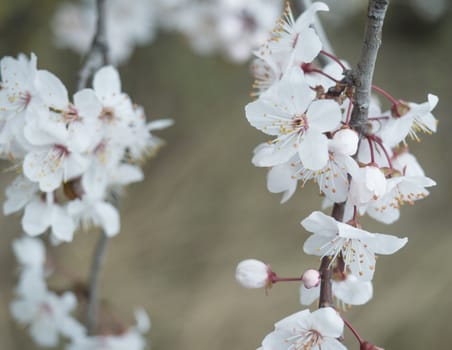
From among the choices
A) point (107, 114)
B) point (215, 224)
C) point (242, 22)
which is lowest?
point (107, 114)

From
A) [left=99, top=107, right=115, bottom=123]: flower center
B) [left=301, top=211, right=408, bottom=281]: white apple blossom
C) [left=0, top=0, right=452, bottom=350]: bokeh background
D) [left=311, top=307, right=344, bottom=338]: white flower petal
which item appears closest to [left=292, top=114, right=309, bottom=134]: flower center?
[left=301, top=211, right=408, bottom=281]: white apple blossom

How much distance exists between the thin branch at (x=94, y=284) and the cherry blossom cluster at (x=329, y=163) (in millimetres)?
Answer: 559

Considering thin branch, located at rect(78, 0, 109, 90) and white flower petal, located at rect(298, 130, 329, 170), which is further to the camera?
thin branch, located at rect(78, 0, 109, 90)

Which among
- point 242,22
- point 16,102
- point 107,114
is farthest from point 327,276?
point 242,22

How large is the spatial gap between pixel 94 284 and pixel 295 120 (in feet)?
2.40

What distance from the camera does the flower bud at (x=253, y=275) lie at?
32.7 inches

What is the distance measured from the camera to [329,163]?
2.54 ft

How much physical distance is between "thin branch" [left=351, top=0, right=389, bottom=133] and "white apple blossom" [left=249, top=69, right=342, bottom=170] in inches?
2.2

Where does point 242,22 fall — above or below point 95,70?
above

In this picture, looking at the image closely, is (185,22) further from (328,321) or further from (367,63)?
(328,321)

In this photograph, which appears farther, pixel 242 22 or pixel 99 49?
pixel 242 22

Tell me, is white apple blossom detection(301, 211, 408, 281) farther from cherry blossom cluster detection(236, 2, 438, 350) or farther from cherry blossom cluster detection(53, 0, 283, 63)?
cherry blossom cluster detection(53, 0, 283, 63)

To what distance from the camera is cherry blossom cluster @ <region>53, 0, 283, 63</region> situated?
5.91 feet

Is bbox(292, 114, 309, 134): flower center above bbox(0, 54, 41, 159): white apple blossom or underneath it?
underneath
